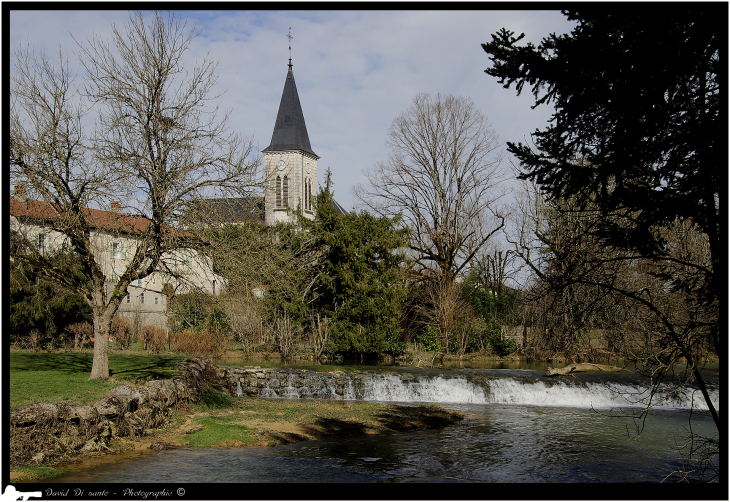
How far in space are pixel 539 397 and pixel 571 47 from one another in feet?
46.3

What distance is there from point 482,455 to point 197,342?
17.2 m

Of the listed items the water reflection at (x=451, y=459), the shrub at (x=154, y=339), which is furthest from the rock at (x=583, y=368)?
the shrub at (x=154, y=339)

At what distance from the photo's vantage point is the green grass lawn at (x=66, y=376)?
9867 mm

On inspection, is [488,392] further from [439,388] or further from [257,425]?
[257,425]

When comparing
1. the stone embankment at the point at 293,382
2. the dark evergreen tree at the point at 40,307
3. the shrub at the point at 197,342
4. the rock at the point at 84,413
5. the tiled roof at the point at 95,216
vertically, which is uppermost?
→ the tiled roof at the point at 95,216

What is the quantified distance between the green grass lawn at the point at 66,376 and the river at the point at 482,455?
1.99 meters

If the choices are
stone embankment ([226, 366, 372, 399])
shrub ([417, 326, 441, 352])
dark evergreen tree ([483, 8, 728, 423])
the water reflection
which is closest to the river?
the water reflection

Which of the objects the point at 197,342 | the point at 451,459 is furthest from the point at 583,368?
the point at 197,342

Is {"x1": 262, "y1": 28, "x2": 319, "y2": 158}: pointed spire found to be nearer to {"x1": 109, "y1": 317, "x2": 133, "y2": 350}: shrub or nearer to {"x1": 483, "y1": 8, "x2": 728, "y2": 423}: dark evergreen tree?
{"x1": 109, "y1": 317, "x2": 133, "y2": 350}: shrub

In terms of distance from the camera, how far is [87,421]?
9266mm

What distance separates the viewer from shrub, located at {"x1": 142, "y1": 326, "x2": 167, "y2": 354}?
24.4m

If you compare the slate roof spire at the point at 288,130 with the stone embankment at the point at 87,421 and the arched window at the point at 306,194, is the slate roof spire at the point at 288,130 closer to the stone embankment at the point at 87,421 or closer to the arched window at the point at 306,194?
the arched window at the point at 306,194

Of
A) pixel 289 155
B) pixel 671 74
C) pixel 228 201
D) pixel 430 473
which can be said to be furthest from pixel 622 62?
pixel 289 155

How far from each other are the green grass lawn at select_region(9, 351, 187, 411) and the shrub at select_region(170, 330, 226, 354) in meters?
5.62
